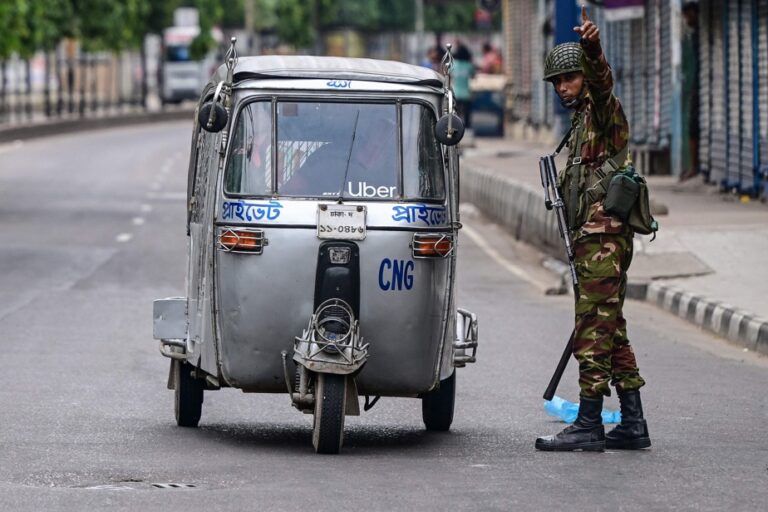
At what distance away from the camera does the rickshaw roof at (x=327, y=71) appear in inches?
366

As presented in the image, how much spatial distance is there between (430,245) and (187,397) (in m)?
1.70

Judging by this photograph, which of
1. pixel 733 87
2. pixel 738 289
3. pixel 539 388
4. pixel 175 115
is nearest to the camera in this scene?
pixel 539 388

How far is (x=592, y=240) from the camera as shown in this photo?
9.05 metres

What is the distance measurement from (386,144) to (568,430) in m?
1.55

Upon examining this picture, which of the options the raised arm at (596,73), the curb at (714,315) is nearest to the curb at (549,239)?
the curb at (714,315)

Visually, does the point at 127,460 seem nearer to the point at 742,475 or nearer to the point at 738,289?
the point at 742,475

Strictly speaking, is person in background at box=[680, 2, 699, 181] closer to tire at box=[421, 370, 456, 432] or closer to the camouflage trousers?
tire at box=[421, 370, 456, 432]

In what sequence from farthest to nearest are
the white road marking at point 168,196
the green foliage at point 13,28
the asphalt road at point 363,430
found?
the green foliage at point 13,28 < the white road marking at point 168,196 < the asphalt road at point 363,430

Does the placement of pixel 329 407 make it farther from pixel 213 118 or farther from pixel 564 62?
pixel 564 62

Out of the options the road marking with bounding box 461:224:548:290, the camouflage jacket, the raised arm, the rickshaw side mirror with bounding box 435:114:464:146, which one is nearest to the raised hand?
the raised arm

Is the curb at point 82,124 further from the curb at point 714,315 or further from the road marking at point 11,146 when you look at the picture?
the curb at point 714,315

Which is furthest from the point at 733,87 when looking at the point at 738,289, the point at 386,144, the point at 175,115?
the point at 175,115

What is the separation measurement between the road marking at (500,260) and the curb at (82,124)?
28.3m

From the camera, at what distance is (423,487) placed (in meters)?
8.09
